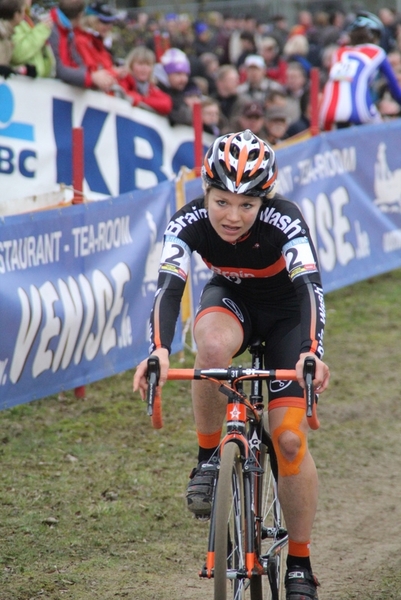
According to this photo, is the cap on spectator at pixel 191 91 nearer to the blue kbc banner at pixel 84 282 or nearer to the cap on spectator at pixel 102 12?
the cap on spectator at pixel 102 12

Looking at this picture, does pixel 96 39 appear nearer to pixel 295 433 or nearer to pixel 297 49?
pixel 295 433

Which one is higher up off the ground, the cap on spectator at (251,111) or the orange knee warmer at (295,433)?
the cap on spectator at (251,111)

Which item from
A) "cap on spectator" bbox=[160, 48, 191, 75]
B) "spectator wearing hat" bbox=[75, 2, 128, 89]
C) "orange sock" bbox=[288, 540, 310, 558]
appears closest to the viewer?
"orange sock" bbox=[288, 540, 310, 558]

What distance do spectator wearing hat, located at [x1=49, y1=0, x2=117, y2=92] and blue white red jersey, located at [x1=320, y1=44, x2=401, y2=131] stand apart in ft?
10.0

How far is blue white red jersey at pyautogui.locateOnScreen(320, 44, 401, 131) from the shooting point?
1150 centimetres

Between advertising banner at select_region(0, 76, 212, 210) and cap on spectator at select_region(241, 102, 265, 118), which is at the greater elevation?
cap on spectator at select_region(241, 102, 265, 118)

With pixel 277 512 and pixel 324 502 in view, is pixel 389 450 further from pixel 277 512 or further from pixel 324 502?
pixel 277 512

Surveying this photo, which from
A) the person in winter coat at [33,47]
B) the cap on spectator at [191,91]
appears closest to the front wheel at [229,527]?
the person in winter coat at [33,47]

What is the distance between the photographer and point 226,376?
380 centimetres

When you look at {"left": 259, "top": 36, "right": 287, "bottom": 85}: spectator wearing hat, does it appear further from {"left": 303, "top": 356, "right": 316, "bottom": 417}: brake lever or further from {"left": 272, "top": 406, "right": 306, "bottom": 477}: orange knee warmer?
{"left": 303, "top": 356, "right": 316, "bottom": 417}: brake lever

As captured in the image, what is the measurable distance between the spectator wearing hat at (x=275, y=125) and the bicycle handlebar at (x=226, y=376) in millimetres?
7374

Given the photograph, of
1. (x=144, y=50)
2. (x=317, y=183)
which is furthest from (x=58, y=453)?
(x=144, y=50)

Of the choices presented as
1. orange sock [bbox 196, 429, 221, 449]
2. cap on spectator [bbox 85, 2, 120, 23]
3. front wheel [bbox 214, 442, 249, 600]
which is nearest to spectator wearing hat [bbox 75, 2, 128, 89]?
cap on spectator [bbox 85, 2, 120, 23]

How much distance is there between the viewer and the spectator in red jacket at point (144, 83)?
10109mm
